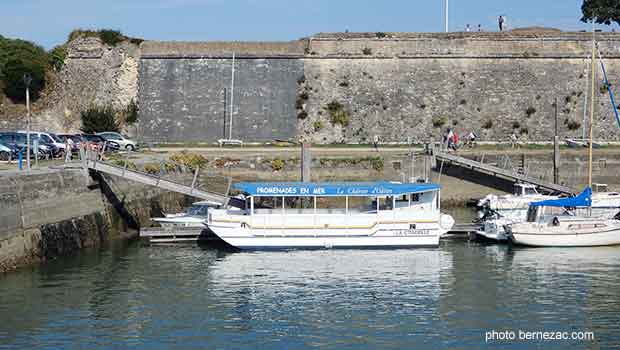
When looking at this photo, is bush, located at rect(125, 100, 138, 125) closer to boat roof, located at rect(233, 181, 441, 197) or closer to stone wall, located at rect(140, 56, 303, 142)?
stone wall, located at rect(140, 56, 303, 142)

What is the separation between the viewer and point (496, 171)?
144ft

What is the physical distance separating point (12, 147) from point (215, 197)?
11.4m

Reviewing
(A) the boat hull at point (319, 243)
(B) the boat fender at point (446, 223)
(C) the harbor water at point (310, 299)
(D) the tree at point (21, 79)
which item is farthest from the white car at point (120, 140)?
(B) the boat fender at point (446, 223)

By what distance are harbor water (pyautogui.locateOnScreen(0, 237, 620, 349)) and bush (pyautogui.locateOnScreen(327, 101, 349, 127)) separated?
82.9 ft

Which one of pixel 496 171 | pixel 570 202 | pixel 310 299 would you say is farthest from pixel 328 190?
pixel 496 171

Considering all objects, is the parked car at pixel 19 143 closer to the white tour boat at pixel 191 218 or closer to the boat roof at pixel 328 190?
the white tour boat at pixel 191 218

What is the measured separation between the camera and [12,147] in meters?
40.7

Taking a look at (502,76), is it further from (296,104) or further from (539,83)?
(296,104)

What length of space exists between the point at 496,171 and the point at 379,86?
51.1 feet

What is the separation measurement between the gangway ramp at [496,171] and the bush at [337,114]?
12104 millimetres

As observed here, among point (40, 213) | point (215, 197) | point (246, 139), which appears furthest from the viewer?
point (246, 139)

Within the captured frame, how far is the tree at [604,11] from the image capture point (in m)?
63.4

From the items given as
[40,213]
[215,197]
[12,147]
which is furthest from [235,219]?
[12,147]

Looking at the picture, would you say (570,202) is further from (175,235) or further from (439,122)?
(439,122)
